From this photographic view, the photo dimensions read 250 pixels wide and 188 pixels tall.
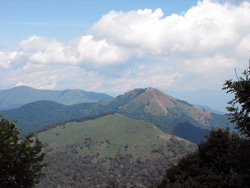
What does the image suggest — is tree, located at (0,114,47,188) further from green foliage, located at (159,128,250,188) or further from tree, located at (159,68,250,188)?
green foliage, located at (159,128,250,188)

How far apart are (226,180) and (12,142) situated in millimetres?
27284

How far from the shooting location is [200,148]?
4262 cm

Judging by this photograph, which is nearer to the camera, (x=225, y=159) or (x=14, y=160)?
(x=14, y=160)

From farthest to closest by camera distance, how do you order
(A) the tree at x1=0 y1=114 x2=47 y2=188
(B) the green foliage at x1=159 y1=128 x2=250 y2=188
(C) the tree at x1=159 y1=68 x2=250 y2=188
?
1. (B) the green foliage at x1=159 y1=128 x2=250 y2=188
2. (C) the tree at x1=159 y1=68 x2=250 y2=188
3. (A) the tree at x1=0 y1=114 x2=47 y2=188

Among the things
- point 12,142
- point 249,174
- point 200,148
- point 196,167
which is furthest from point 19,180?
point 200,148

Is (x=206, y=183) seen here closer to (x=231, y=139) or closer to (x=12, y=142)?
(x=231, y=139)

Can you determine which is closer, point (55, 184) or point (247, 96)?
point (247, 96)

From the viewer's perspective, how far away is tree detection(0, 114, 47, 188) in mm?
19552

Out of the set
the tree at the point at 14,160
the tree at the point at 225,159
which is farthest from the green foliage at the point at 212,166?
the tree at the point at 14,160

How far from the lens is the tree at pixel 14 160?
19.6 metres

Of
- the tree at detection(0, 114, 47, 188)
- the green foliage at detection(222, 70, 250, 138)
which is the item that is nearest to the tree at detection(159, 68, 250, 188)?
the green foliage at detection(222, 70, 250, 138)

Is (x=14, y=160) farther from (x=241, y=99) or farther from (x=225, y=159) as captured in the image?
(x=225, y=159)

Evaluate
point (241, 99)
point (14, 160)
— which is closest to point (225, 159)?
point (241, 99)

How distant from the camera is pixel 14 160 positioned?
2003 cm
